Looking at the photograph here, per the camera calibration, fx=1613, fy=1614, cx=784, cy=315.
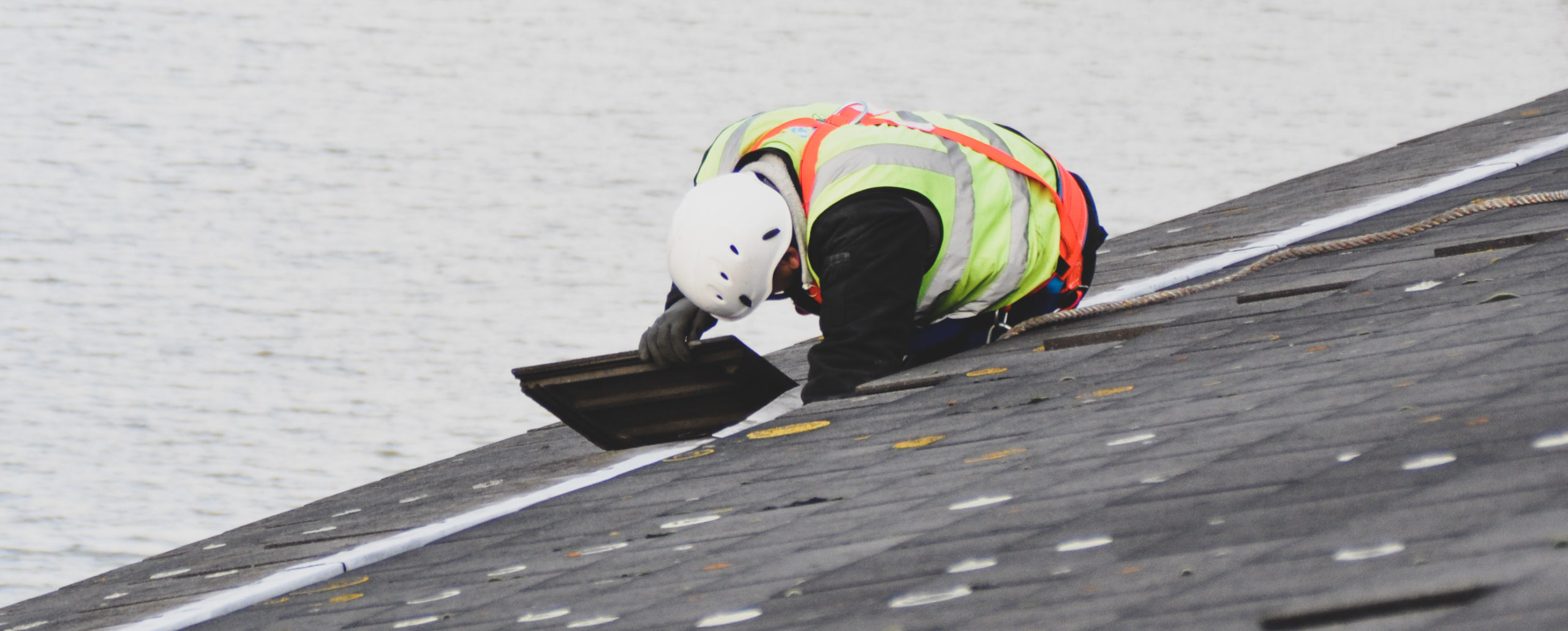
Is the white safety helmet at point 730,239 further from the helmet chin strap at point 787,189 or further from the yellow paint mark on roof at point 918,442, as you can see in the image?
the yellow paint mark on roof at point 918,442

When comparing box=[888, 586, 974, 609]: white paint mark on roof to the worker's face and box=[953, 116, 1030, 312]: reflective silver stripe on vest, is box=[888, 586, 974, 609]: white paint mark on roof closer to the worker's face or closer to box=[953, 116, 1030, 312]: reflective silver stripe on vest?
the worker's face

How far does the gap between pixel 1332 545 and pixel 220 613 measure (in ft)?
7.47

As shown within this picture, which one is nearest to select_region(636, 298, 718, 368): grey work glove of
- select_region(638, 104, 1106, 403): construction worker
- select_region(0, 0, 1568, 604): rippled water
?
select_region(638, 104, 1106, 403): construction worker

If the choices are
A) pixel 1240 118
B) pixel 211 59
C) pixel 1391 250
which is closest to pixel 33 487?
pixel 211 59

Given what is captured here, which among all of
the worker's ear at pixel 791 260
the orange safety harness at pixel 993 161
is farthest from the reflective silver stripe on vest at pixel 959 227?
the worker's ear at pixel 791 260

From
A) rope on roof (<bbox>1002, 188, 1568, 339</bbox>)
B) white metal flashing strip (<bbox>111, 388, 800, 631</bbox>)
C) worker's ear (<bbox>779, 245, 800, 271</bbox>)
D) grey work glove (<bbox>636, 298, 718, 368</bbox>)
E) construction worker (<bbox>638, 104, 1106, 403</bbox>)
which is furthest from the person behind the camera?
rope on roof (<bbox>1002, 188, 1568, 339</bbox>)

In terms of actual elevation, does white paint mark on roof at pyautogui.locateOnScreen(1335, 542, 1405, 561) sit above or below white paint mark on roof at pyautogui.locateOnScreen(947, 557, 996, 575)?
above

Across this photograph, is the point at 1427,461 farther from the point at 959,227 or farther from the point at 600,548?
the point at 959,227

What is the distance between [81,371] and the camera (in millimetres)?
18797

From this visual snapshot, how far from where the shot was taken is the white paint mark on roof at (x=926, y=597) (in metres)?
1.85

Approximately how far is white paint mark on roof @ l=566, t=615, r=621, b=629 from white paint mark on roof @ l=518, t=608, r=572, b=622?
0.25ft

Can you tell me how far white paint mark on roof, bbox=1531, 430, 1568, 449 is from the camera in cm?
182

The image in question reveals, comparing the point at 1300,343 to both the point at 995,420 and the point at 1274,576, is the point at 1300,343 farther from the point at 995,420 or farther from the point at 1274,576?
the point at 1274,576

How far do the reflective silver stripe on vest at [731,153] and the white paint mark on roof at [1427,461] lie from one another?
230 centimetres
